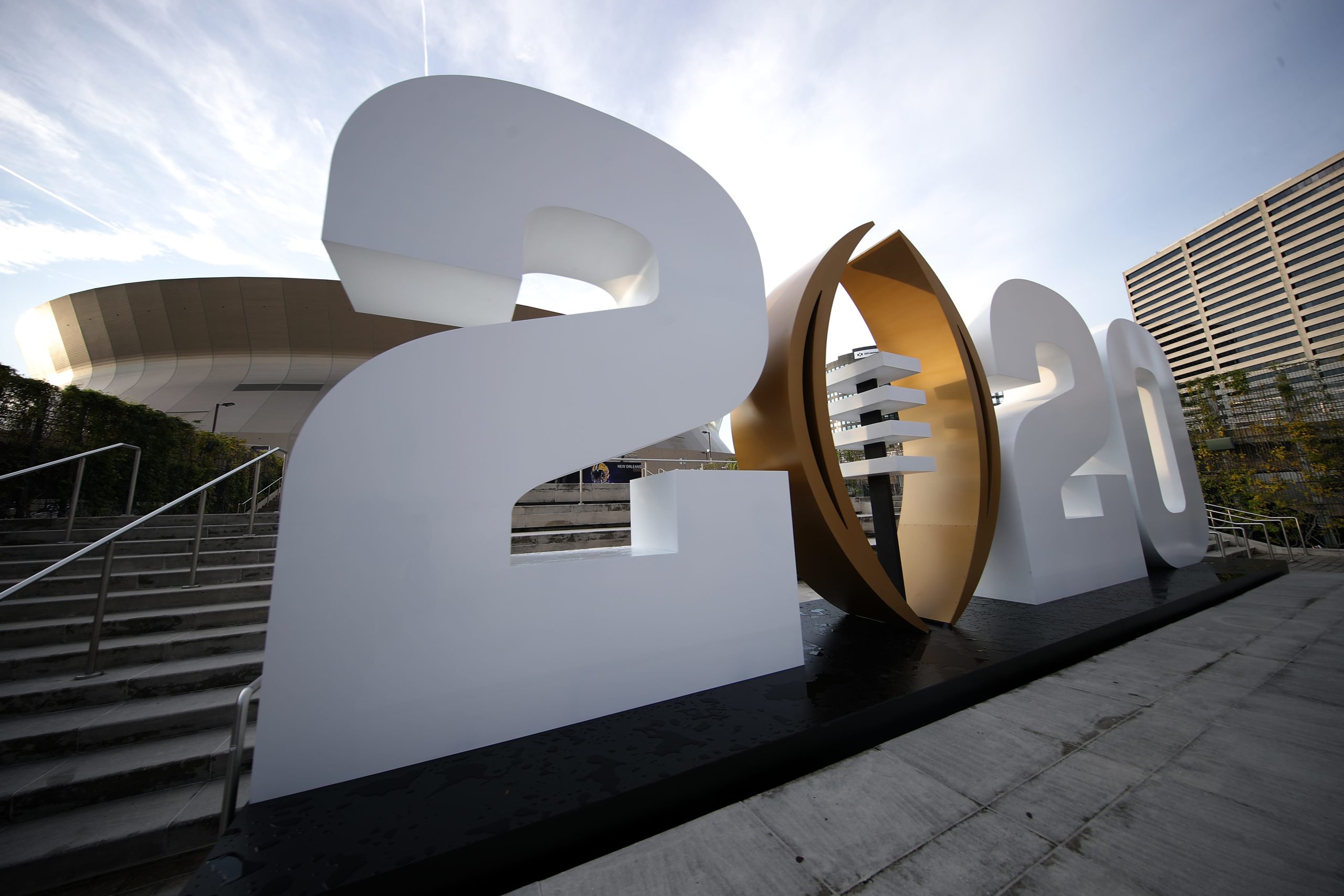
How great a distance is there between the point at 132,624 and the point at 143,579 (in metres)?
1.07

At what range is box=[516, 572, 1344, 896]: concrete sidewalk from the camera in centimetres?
166

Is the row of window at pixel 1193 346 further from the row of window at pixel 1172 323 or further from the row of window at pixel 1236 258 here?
the row of window at pixel 1236 258

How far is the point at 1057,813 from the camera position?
1998 millimetres

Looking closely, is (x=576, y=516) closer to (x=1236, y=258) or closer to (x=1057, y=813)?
(x=1057, y=813)

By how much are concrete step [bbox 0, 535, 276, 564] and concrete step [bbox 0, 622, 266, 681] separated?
175 centimetres

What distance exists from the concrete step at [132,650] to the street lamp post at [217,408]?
19255 millimetres

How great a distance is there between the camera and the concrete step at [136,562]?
167 inches

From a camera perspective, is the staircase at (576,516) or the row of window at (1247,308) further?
the row of window at (1247,308)

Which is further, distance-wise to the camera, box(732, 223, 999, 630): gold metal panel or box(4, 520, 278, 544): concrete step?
box(4, 520, 278, 544): concrete step

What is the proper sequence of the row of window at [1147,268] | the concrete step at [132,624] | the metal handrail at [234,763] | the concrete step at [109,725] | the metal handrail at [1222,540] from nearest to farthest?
the metal handrail at [234,763] < the concrete step at [109,725] < the concrete step at [132,624] < the metal handrail at [1222,540] < the row of window at [1147,268]

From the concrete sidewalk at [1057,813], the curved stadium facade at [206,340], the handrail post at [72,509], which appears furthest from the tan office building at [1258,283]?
the curved stadium facade at [206,340]

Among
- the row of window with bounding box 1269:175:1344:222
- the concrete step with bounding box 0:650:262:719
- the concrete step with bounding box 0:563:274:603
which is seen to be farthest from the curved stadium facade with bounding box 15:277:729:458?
the row of window with bounding box 1269:175:1344:222

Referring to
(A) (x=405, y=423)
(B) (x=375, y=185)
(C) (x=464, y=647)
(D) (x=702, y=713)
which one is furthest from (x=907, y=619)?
(B) (x=375, y=185)

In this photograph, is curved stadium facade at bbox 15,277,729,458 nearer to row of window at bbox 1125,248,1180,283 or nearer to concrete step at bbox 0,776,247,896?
concrete step at bbox 0,776,247,896
